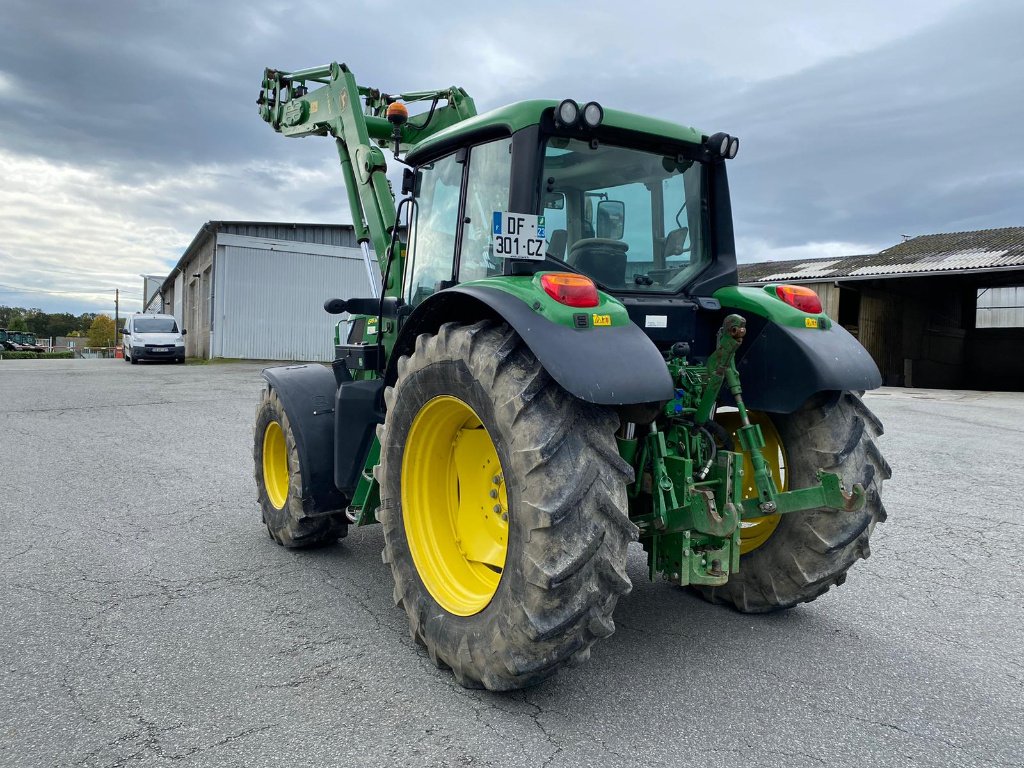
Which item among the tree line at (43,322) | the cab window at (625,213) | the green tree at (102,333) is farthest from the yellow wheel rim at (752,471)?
the tree line at (43,322)

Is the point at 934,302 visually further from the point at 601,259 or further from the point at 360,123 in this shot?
the point at 601,259

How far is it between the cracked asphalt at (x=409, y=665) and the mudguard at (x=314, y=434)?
0.41 m

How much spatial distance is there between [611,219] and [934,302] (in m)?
30.0

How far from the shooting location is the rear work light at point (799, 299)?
12.2 feet

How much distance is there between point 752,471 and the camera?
3.93 metres

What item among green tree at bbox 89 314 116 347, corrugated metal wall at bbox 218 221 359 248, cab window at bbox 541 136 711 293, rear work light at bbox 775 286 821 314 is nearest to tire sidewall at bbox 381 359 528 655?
cab window at bbox 541 136 711 293

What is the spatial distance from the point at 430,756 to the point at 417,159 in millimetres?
3029

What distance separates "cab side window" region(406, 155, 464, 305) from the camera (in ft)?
12.7

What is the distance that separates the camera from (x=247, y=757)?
8.12ft

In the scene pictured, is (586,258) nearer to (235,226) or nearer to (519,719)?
(519,719)

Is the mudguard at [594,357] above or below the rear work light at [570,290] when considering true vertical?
below

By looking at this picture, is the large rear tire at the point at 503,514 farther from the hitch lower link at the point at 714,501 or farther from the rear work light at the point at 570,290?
the hitch lower link at the point at 714,501

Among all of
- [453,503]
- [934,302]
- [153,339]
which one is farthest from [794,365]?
[934,302]

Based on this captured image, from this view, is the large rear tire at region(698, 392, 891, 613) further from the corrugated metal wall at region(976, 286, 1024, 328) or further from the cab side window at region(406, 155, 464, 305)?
the corrugated metal wall at region(976, 286, 1024, 328)
